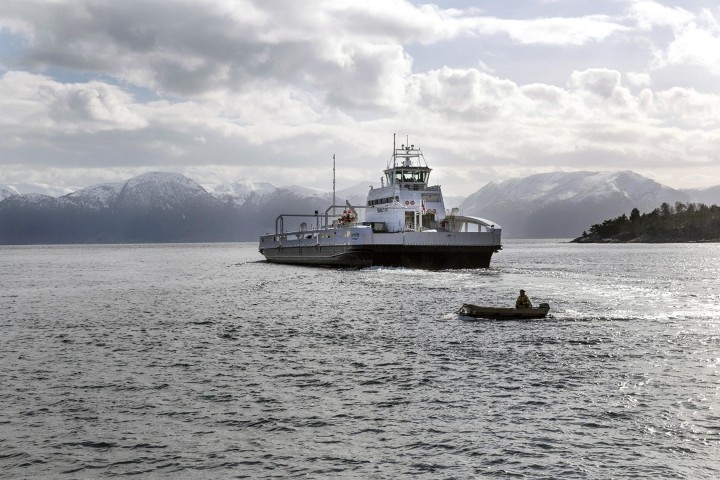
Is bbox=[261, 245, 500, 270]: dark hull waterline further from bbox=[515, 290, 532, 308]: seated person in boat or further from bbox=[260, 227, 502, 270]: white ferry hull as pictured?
bbox=[515, 290, 532, 308]: seated person in boat

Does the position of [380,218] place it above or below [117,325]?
above

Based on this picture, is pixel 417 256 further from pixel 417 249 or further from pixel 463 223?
pixel 463 223

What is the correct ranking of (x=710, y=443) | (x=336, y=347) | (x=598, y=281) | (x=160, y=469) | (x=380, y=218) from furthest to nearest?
1. (x=380, y=218)
2. (x=598, y=281)
3. (x=336, y=347)
4. (x=710, y=443)
5. (x=160, y=469)

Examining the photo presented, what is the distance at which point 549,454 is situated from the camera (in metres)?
18.6

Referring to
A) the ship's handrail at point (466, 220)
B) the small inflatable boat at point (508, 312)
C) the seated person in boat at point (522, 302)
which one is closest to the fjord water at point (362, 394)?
the small inflatable boat at point (508, 312)

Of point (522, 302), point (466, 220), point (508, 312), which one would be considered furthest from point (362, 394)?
point (466, 220)

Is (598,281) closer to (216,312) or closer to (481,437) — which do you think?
(216,312)

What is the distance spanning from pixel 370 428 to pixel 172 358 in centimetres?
1575

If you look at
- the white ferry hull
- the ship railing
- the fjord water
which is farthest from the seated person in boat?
the ship railing

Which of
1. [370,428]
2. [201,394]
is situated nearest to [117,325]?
[201,394]

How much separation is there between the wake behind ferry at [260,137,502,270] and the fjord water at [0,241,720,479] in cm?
3774

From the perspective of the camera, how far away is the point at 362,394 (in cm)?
2553

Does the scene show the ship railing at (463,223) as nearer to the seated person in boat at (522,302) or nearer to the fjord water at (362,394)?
the fjord water at (362,394)

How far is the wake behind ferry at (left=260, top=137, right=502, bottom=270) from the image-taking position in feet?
296
